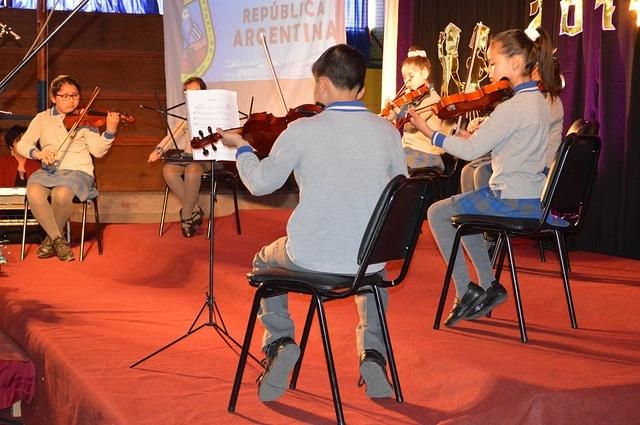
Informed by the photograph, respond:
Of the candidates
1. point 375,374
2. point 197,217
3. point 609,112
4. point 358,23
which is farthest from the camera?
point 358,23

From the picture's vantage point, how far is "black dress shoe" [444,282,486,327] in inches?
140

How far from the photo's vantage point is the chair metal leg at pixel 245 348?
2.73m

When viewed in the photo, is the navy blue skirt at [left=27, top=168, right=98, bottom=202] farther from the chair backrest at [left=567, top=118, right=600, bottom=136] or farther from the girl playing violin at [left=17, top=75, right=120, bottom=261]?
the chair backrest at [left=567, top=118, right=600, bottom=136]

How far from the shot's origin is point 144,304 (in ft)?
15.1

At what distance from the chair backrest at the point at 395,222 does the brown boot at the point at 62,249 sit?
12.0ft

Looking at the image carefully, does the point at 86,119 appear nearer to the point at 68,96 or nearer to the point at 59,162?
the point at 68,96

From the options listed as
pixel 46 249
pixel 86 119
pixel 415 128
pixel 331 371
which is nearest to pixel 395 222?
pixel 331 371

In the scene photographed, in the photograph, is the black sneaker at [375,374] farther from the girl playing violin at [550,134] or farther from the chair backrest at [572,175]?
the girl playing violin at [550,134]

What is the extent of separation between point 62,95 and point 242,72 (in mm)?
1765

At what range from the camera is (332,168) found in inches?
105

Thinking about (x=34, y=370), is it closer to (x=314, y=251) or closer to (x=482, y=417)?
(x=314, y=251)

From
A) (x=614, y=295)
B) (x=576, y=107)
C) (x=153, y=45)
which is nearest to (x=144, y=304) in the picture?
(x=614, y=295)

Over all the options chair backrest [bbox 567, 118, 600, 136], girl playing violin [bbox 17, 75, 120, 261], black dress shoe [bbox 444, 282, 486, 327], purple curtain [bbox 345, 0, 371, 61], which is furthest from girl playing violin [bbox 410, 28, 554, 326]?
purple curtain [bbox 345, 0, 371, 61]

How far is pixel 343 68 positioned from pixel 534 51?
1067mm
